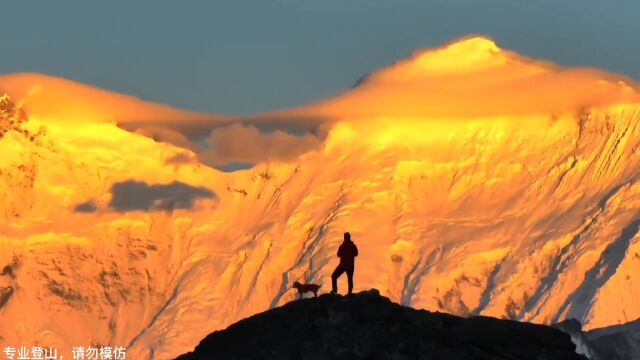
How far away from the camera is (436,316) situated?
124 m

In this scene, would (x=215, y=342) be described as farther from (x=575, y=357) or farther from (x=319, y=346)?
(x=575, y=357)

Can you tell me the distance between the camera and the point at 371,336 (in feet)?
397

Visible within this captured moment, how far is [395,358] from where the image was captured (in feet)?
391

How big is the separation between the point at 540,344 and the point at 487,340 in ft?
8.33

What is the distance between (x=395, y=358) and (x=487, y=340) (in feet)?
18.0

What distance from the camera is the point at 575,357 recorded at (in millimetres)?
120062

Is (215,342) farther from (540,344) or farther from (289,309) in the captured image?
(540,344)

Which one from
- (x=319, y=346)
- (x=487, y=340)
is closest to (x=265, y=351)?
(x=319, y=346)

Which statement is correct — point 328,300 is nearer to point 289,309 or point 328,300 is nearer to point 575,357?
point 289,309

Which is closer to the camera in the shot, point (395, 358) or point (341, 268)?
point (395, 358)

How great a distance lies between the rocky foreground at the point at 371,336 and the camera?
120 meters

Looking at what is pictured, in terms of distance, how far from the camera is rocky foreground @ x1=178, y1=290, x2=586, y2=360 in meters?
120

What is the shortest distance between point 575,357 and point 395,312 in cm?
924

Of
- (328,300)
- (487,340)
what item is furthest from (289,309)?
(487,340)
